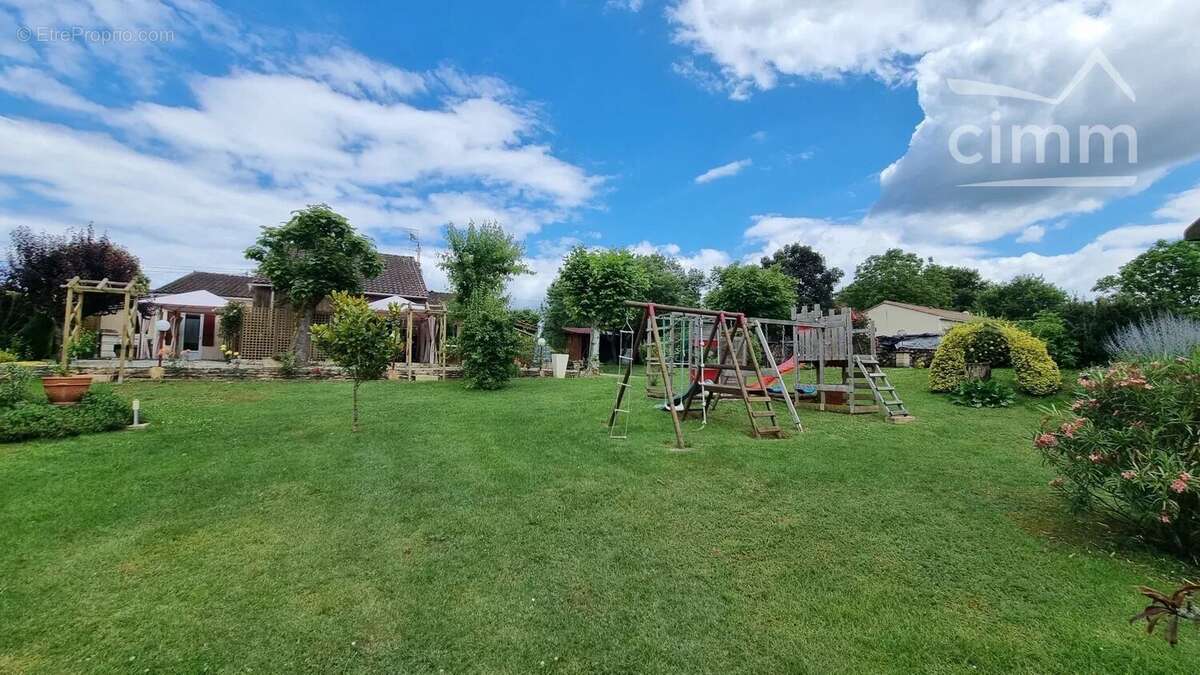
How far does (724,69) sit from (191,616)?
14571 millimetres

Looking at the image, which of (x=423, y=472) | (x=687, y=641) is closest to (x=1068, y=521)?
(x=687, y=641)

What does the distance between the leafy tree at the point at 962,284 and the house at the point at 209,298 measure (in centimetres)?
5034

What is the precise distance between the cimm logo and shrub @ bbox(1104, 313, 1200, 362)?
122 inches

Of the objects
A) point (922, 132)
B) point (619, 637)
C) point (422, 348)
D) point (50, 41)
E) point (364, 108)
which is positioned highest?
point (364, 108)

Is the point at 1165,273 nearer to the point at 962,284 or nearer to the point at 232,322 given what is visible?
the point at 962,284

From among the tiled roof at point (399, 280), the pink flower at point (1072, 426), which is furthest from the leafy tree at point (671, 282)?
the pink flower at point (1072, 426)

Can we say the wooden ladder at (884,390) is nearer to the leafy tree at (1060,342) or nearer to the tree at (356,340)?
the leafy tree at (1060,342)

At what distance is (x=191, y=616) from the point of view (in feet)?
10.2

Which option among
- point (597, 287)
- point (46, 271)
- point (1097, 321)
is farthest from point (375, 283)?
point (1097, 321)

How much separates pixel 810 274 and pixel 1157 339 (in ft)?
106

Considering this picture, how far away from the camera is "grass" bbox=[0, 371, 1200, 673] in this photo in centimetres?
281

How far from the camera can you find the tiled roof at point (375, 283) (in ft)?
79.0

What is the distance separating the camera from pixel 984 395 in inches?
416

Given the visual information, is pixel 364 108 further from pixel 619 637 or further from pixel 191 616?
pixel 619 637
